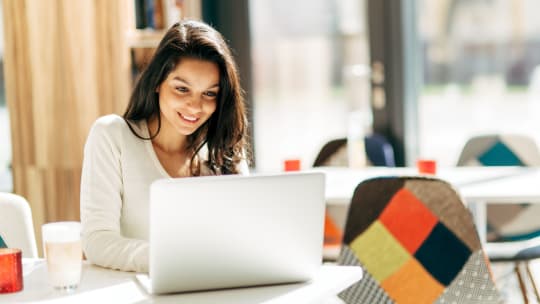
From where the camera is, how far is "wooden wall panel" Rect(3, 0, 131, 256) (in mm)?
3623

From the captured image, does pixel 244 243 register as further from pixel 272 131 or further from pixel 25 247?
pixel 272 131

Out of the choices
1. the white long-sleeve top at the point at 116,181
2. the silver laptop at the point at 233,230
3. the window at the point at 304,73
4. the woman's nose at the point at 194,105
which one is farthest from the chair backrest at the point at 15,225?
the window at the point at 304,73

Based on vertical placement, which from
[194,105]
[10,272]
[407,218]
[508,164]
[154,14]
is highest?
[154,14]

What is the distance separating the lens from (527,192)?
117 inches

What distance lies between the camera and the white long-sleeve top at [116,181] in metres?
1.95

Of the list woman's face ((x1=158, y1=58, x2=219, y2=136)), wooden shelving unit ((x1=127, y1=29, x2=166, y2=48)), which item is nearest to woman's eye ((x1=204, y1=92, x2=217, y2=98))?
woman's face ((x1=158, y1=58, x2=219, y2=136))

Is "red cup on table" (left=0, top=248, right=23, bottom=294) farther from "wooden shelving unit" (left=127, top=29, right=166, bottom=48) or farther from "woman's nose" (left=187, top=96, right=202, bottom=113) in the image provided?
"wooden shelving unit" (left=127, top=29, right=166, bottom=48)

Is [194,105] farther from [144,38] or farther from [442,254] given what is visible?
[144,38]

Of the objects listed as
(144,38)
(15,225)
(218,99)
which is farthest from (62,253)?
(144,38)

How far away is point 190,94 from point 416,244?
0.78 m

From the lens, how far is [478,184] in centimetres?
319

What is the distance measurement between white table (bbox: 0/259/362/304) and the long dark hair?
53cm

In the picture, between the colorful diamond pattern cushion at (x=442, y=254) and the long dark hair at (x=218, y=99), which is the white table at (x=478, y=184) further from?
the long dark hair at (x=218, y=99)

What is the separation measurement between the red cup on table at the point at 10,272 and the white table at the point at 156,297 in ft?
0.05
